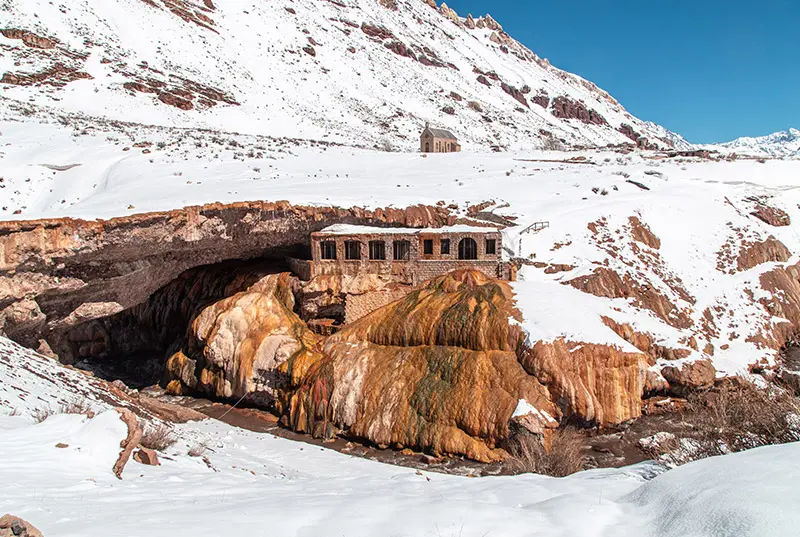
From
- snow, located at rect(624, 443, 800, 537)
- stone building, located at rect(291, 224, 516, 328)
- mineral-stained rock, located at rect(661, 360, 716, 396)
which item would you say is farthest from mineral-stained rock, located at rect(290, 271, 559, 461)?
snow, located at rect(624, 443, 800, 537)

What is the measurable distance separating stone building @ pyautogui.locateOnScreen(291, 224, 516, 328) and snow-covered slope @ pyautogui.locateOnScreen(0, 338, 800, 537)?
15260 mm

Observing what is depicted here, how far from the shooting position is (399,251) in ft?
81.4

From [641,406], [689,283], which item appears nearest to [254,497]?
[641,406]

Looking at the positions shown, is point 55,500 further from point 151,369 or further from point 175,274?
point 151,369

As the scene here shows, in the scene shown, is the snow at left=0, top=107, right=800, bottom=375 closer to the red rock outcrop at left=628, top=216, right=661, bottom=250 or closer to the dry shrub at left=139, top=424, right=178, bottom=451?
the red rock outcrop at left=628, top=216, right=661, bottom=250

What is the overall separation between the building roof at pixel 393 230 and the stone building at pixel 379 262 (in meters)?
0.05

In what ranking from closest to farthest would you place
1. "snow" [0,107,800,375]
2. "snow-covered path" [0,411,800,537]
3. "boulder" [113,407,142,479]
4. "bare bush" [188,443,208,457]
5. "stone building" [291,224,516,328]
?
1. "snow-covered path" [0,411,800,537]
2. "boulder" [113,407,142,479]
3. "bare bush" [188,443,208,457]
4. "snow" [0,107,800,375]
5. "stone building" [291,224,516,328]

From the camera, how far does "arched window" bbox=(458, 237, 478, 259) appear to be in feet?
79.2

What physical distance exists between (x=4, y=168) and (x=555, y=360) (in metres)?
32.4

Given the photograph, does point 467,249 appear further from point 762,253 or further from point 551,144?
point 551,144

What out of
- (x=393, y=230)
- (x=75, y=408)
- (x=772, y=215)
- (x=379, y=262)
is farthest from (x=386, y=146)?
(x=75, y=408)

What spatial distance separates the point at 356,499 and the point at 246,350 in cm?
1738

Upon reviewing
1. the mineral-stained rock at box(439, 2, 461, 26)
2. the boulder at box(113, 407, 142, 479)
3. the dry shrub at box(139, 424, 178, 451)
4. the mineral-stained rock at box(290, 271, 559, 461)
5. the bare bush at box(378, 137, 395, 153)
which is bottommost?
the mineral-stained rock at box(290, 271, 559, 461)

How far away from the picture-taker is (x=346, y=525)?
5312mm
